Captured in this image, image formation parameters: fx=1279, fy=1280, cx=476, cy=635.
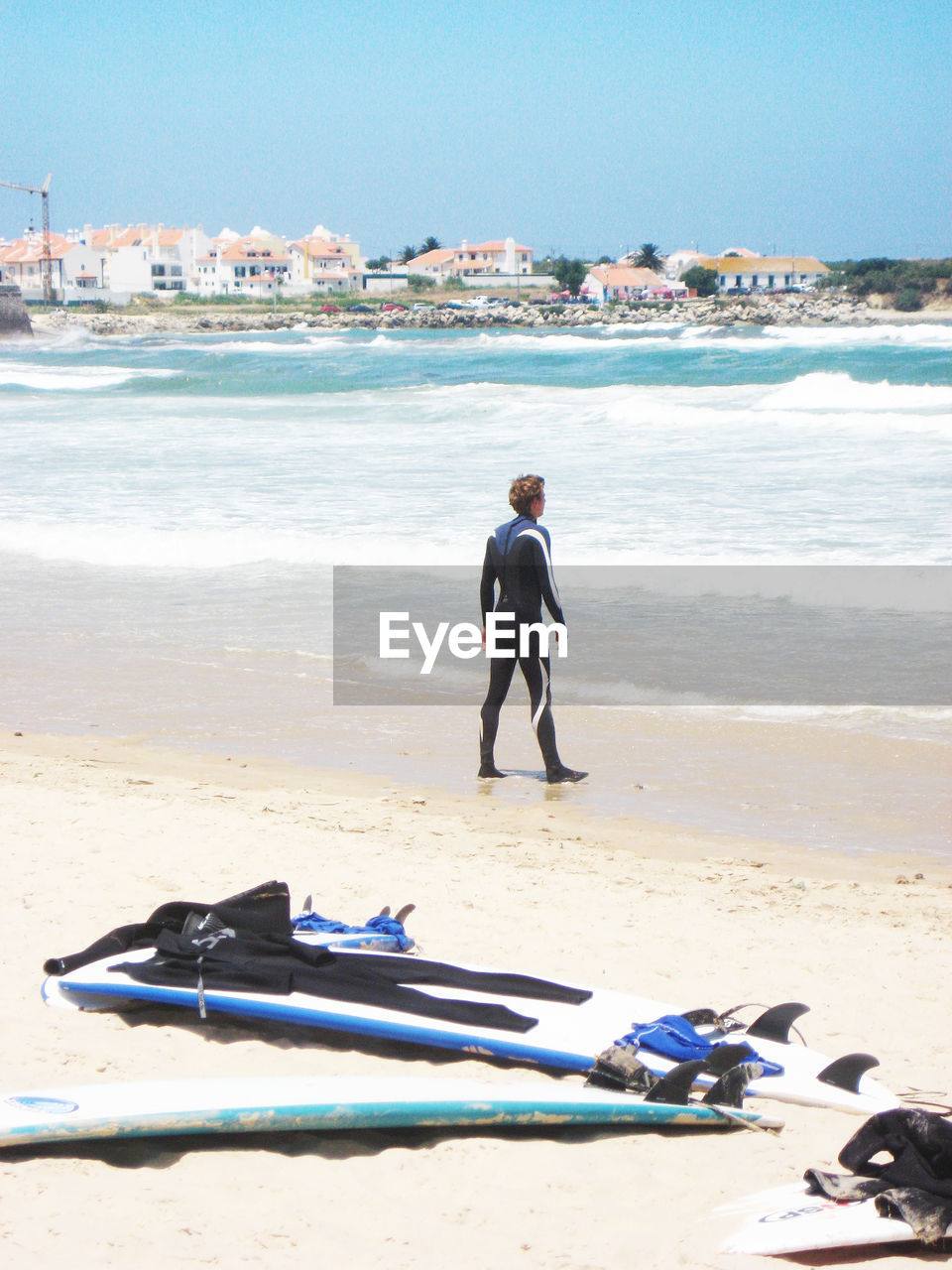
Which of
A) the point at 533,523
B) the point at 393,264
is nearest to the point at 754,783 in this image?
the point at 533,523

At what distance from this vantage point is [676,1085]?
3352 millimetres

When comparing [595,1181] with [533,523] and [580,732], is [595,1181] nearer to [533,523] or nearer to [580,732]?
[533,523]

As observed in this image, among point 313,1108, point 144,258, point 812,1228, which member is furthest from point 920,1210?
point 144,258

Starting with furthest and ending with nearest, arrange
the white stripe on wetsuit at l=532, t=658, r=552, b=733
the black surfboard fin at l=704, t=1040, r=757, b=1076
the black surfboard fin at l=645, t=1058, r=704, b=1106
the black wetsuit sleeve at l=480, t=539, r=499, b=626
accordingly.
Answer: the white stripe on wetsuit at l=532, t=658, r=552, b=733 → the black wetsuit sleeve at l=480, t=539, r=499, b=626 → the black surfboard fin at l=704, t=1040, r=757, b=1076 → the black surfboard fin at l=645, t=1058, r=704, b=1106

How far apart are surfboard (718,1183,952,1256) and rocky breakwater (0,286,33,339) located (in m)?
88.1

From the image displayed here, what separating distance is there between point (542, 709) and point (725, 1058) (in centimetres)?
334

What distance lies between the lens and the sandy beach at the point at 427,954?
283cm

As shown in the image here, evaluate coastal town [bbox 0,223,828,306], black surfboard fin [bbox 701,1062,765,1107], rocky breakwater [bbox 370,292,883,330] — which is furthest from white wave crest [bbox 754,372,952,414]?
coastal town [bbox 0,223,828,306]

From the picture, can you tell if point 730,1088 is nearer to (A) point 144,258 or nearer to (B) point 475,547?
(B) point 475,547

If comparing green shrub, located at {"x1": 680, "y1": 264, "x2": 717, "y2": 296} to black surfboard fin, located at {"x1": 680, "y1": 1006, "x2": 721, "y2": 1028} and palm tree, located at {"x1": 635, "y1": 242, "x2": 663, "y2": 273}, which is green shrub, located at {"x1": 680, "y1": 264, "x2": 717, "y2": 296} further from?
black surfboard fin, located at {"x1": 680, "y1": 1006, "x2": 721, "y2": 1028}

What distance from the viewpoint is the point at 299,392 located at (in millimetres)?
37656

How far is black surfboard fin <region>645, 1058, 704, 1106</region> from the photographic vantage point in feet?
11.0

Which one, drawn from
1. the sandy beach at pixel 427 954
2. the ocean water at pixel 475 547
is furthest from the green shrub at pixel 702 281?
the sandy beach at pixel 427 954

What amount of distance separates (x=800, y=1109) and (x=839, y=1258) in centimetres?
71
